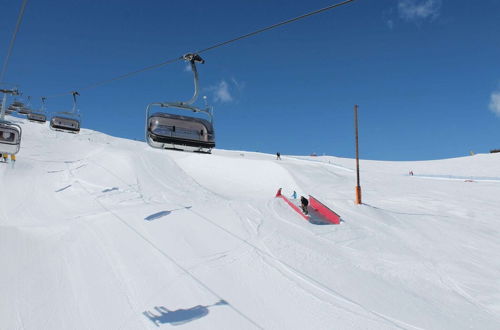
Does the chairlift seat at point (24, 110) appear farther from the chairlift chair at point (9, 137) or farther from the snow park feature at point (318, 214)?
the snow park feature at point (318, 214)

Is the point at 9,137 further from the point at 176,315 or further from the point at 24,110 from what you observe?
the point at 24,110

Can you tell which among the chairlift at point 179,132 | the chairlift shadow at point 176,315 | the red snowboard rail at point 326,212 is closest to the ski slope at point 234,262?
the chairlift shadow at point 176,315

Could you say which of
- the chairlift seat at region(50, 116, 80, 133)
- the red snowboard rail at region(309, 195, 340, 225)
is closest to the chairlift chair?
the chairlift seat at region(50, 116, 80, 133)

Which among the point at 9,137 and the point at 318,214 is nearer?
the point at 9,137

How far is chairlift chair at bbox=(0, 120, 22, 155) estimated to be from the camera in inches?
449

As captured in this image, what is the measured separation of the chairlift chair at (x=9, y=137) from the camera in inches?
449

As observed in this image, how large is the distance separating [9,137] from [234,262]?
35.0 feet

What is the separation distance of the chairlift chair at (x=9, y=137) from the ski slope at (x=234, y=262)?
2.55 metres

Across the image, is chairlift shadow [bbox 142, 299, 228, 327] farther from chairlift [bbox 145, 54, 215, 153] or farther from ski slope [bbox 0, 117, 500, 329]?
chairlift [bbox 145, 54, 215, 153]

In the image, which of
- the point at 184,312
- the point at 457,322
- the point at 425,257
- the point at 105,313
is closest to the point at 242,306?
the point at 184,312

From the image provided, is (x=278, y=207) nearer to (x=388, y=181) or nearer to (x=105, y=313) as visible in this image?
(x=105, y=313)

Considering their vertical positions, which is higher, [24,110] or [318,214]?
[24,110]

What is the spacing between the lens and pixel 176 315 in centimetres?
525

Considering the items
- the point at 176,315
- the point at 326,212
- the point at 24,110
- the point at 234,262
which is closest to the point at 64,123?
the point at 24,110
